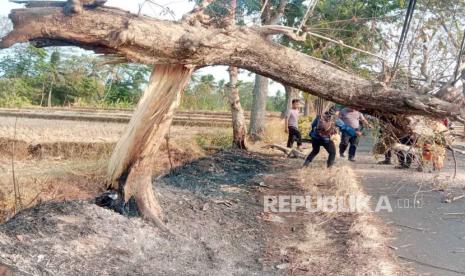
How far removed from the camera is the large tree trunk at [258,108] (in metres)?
17.1

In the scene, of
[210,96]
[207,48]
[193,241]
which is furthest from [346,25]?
[210,96]

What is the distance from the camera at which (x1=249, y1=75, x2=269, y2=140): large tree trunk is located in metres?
17.1

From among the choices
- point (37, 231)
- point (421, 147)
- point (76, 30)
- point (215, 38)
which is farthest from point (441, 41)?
point (37, 231)

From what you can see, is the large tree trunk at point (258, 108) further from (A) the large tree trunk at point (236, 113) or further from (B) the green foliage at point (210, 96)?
(A) the large tree trunk at point (236, 113)

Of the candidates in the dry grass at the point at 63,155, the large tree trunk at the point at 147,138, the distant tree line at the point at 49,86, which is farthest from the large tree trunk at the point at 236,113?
the distant tree line at the point at 49,86

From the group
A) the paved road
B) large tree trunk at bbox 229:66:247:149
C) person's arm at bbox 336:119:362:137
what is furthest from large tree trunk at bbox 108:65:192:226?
person's arm at bbox 336:119:362:137

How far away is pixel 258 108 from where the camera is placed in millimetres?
17141

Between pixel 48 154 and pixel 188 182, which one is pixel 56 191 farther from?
pixel 48 154

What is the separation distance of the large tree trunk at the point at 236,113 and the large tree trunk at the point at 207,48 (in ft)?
22.4

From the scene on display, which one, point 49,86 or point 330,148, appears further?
point 49,86

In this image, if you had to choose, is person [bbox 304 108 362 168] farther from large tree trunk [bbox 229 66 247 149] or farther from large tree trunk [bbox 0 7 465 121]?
large tree trunk [bbox 0 7 465 121]

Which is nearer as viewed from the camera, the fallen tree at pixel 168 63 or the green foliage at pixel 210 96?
the fallen tree at pixel 168 63

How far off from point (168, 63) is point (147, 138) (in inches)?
42.6

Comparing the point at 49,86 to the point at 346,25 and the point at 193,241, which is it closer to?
the point at 346,25
